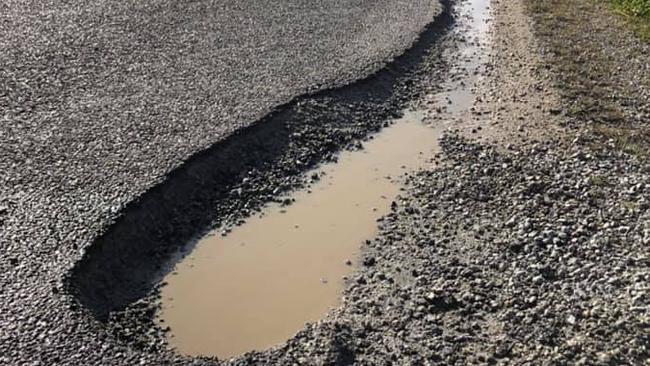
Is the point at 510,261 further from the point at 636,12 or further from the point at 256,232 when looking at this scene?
the point at 636,12

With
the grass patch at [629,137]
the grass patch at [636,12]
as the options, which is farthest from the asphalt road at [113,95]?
the grass patch at [636,12]

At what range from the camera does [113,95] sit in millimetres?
10500

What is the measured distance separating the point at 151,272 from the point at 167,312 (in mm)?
631

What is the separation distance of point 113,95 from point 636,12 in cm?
1154

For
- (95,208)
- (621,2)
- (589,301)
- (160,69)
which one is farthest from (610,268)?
(621,2)

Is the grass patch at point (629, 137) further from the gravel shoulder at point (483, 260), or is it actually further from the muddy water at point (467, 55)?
the muddy water at point (467, 55)

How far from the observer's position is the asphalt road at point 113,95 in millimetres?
6594

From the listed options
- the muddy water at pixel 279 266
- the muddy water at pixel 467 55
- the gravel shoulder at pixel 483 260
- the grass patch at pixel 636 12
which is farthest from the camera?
the grass patch at pixel 636 12

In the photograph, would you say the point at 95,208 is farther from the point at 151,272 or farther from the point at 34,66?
the point at 34,66

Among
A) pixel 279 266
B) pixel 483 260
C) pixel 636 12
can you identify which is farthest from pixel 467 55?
pixel 279 266

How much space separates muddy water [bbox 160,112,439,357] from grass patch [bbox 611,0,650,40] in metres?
7.81

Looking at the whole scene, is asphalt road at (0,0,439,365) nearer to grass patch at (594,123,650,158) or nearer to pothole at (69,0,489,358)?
pothole at (69,0,489,358)

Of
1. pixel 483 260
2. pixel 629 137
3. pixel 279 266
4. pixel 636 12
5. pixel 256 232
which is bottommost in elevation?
pixel 483 260

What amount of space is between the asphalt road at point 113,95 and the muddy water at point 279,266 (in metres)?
0.88
